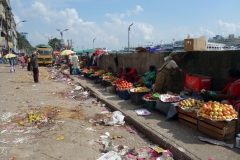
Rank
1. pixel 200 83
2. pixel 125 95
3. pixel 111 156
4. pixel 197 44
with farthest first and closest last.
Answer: pixel 125 95 → pixel 197 44 → pixel 200 83 → pixel 111 156

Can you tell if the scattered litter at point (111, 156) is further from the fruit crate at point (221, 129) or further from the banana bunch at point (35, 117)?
the banana bunch at point (35, 117)

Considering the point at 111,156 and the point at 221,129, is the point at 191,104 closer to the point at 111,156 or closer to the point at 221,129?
the point at 221,129

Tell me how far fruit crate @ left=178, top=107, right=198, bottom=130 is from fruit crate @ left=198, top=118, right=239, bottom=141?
0.35 m

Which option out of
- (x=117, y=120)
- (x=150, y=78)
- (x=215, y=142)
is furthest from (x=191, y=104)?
(x=150, y=78)

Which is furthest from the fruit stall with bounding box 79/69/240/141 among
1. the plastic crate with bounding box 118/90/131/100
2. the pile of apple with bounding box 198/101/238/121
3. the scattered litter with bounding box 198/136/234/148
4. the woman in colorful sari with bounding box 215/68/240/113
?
the plastic crate with bounding box 118/90/131/100

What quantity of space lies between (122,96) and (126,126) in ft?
9.00

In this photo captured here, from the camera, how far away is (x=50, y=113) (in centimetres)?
667

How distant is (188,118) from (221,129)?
976mm

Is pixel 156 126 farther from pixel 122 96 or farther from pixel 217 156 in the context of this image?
pixel 122 96

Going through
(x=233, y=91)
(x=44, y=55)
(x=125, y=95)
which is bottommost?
(x=125, y=95)

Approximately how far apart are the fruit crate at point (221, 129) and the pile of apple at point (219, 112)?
4.2 inches

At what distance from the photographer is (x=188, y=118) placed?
4.85m

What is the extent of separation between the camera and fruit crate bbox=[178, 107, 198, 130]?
466 centimetres

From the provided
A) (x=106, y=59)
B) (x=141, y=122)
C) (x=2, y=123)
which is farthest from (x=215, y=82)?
(x=106, y=59)
